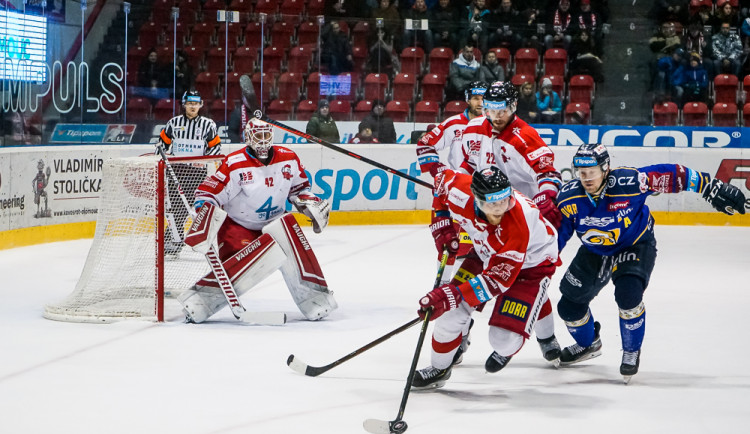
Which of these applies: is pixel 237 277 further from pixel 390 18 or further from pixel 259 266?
pixel 390 18

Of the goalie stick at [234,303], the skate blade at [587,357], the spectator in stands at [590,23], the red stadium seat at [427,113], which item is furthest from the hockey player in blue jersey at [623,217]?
the spectator in stands at [590,23]

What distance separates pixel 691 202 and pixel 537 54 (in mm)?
2201

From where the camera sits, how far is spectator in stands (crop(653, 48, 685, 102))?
10594 millimetres

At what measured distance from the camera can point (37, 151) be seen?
319 inches

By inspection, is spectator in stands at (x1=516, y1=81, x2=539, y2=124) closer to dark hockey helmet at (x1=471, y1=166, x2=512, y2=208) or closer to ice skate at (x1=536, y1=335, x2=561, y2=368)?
ice skate at (x1=536, y1=335, x2=561, y2=368)

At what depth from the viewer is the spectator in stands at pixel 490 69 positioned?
1052 cm

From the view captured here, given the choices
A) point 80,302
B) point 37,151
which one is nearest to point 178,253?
point 80,302

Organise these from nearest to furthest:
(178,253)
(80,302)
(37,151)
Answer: (80,302) → (178,253) → (37,151)

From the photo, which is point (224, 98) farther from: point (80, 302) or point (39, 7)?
point (80, 302)

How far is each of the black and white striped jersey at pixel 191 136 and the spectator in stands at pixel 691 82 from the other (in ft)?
16.7

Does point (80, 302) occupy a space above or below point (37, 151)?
below

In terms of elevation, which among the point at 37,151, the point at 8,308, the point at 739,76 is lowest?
the point at 8,308

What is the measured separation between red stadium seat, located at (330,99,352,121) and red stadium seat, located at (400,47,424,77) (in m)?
0.68

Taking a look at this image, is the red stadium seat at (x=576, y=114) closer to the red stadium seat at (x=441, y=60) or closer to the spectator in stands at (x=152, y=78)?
the red stadium seat at (x=441, y=60)
